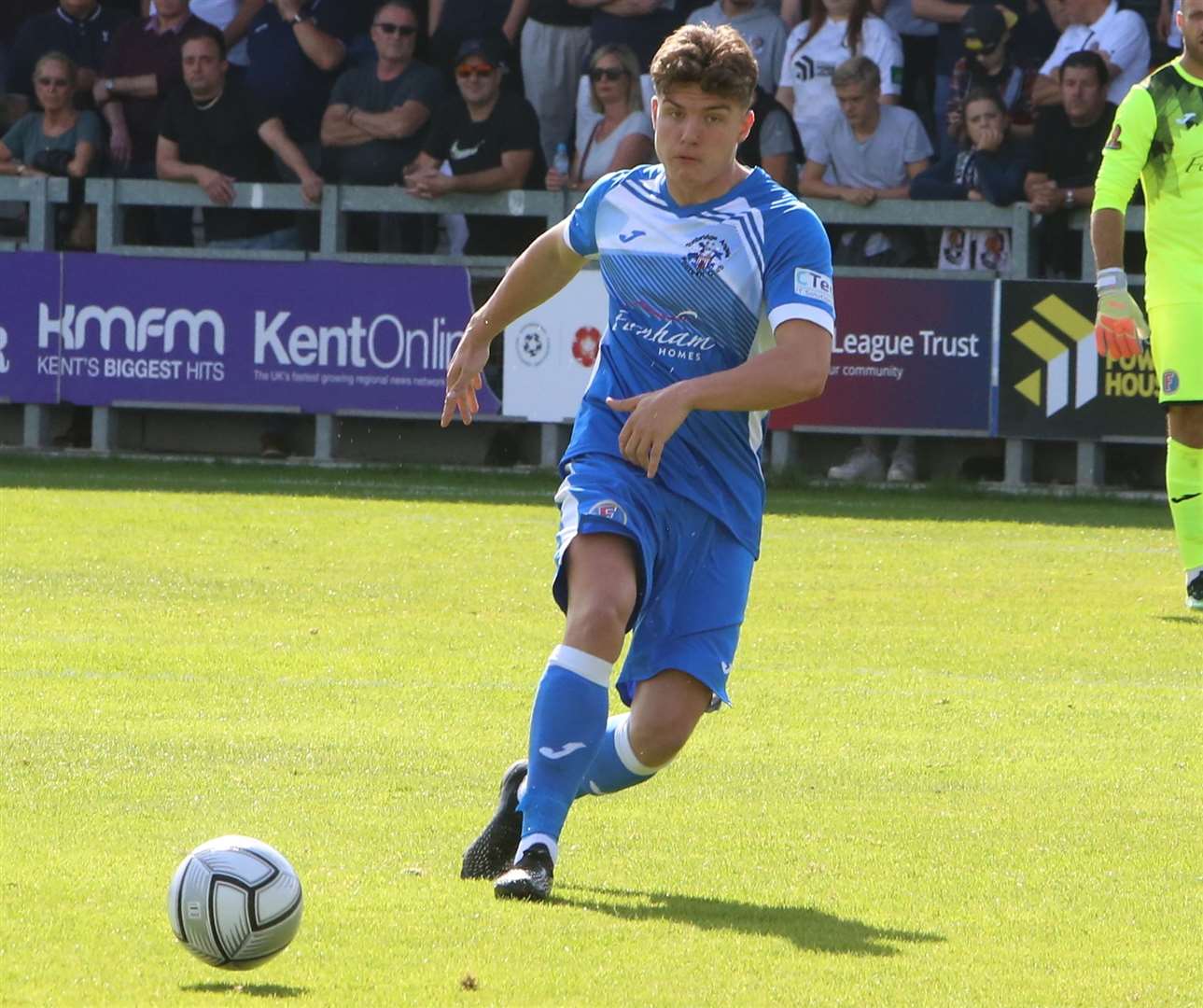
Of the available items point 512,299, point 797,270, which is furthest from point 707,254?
point 512,299

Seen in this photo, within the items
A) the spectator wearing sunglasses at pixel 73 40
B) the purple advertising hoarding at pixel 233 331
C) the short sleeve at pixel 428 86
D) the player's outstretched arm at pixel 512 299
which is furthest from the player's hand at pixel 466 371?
the spectator wearing sunglasses at pixel 73 40

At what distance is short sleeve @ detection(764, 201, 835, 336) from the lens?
211 inches

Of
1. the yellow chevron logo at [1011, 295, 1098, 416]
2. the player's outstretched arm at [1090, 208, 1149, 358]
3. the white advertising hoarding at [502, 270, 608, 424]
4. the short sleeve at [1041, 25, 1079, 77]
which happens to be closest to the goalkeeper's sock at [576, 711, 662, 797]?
the player's outstretched arm at [1090, 208, 1149, 358]

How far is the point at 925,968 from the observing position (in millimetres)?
4539

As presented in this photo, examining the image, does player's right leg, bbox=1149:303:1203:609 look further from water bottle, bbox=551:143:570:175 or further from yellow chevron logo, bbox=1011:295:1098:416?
water bottle, bbox=551:143:570:175

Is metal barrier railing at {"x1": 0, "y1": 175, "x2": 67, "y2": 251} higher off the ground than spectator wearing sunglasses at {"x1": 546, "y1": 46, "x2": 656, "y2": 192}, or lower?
lower

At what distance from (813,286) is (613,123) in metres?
12.6

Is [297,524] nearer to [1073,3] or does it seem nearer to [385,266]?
[385,266]

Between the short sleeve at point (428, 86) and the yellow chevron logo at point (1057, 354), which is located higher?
the short sleeve at point (428, 86)

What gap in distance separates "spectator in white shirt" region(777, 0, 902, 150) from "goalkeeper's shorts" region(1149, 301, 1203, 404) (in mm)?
7193

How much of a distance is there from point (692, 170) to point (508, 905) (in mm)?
1768

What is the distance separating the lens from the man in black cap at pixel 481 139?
59.1 ft

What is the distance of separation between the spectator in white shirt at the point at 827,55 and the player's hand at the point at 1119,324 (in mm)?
7499

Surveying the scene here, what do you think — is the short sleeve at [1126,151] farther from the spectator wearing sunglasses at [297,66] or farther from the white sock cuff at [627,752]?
the spectator wearing sunglasses at [297,66]
